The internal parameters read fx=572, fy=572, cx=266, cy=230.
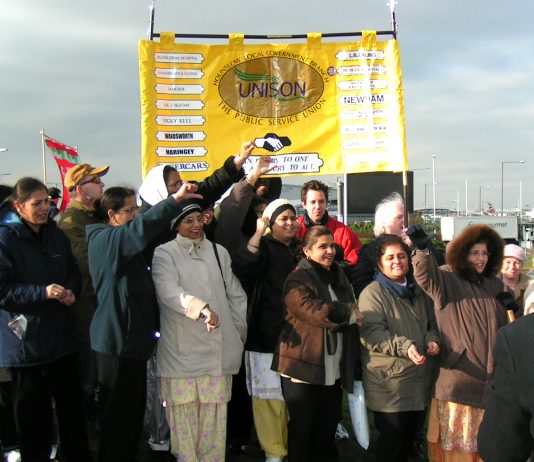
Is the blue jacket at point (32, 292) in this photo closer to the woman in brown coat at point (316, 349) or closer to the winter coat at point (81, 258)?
the winter coat at point (81, 258)

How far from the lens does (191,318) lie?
3527mm

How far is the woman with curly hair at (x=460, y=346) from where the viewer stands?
356cm

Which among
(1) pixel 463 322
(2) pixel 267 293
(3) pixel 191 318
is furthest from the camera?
(2) pixel 267 293

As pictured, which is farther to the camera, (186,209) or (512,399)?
(186,209)

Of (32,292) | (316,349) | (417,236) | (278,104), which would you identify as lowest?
(316,349)

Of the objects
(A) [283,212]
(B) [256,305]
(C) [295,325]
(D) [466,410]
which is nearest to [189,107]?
(A) [283,212]

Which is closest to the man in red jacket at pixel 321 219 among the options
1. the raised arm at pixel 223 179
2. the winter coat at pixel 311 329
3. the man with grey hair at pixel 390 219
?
the man with grey hair at pixel 390 219

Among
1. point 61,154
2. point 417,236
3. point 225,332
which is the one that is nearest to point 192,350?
point 225,332

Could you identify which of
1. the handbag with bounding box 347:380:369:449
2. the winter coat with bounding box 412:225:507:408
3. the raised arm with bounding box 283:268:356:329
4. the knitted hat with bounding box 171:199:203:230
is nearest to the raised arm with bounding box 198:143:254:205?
the knitted hat with bounding box 171:199:203:230

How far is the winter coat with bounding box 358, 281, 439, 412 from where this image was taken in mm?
3592

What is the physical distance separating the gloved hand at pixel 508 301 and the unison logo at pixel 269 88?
2.46 m

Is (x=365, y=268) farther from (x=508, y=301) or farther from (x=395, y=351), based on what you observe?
(x=508, y=301)

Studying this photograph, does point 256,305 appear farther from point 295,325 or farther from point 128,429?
point 128,429

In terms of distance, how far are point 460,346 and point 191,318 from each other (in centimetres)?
169
